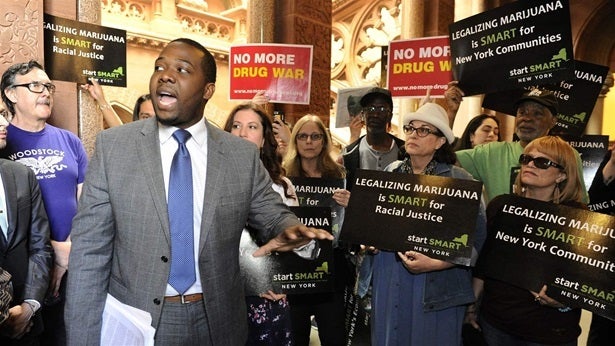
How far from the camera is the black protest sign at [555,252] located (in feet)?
5.75

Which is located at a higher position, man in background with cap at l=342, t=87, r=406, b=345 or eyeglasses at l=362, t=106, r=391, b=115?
eyeglasses at l=362, t=106, r=391, b=115

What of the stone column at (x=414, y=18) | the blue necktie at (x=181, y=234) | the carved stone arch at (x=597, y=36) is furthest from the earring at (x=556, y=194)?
the carved stone arch at (x=597, y=36)

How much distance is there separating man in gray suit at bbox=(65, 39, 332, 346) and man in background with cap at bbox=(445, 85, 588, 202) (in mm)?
1881

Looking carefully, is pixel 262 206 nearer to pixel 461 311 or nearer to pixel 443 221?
pixel 443 221

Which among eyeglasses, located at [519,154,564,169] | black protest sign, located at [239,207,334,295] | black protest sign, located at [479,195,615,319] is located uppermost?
eyeglasses, located at [519,154,564,169]

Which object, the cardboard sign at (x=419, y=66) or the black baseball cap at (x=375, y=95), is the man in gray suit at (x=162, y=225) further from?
the cardboard sign at (x=419, y=66)

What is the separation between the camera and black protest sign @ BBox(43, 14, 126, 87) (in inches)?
128

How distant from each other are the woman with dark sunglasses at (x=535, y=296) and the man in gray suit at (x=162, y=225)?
3.57 ft

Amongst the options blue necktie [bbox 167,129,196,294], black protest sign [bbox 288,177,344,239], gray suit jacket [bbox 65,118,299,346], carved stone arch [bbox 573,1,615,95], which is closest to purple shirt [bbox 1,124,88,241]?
black protest sign [bbox 288,177,344,239]

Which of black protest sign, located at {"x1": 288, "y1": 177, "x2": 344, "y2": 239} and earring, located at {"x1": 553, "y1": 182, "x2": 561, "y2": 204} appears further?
black protest sign, located at {"x1": 288, "y1": 177, "x2": 344, "y2": 239}

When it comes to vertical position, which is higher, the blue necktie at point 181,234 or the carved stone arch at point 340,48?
the carved stone arch at point 340,48

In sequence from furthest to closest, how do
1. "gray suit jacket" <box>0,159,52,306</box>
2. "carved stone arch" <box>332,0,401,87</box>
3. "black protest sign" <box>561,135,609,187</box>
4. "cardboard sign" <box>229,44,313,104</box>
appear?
"carved stone arch" <box>332,0,401,87</box> < "cardboard sign" <box>229,44,313,104</box> < "black protest sign" <box>561,135,609,187</box> < "gray suit jacket" <box>0,159,52,306</box>

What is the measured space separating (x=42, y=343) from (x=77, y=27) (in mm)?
2097

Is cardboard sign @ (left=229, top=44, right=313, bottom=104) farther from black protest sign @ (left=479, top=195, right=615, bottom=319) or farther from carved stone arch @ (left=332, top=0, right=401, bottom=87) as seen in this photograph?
carved stone arch @ (left=332, top=0, right=401, bottom=87)
